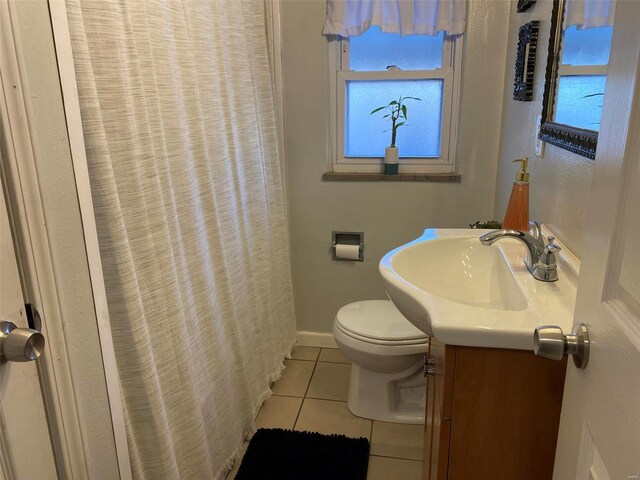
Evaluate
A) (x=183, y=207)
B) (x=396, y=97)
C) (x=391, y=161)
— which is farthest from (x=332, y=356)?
(x=183, y=207)

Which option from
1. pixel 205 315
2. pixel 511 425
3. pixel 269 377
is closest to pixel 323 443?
pixel 269 377

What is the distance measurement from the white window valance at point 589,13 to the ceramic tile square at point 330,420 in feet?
5.46

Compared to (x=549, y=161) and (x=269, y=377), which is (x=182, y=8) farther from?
(x=269, y=377)

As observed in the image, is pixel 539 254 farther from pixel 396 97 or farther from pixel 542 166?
pixel 396 97

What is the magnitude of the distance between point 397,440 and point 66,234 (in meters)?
1.60

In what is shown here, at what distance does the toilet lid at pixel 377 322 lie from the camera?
197 centimetres

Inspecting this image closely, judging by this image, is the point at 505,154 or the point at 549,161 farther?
the point at 505,154

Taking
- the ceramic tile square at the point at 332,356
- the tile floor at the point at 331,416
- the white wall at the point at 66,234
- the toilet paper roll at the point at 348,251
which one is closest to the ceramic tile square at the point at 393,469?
the tile floor at the point at 331,416

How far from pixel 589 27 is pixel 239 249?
1.32 m

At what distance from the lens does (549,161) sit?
4.92ft

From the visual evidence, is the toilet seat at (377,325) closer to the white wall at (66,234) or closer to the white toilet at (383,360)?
the white toilet at (383,360)

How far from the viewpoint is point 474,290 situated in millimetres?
1491

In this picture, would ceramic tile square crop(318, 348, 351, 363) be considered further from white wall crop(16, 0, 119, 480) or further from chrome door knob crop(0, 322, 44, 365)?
chrome door knob crop(0, 322, 44, 365)

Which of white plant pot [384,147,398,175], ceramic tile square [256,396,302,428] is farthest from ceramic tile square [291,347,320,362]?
white plant pot [384,147,398,175]
